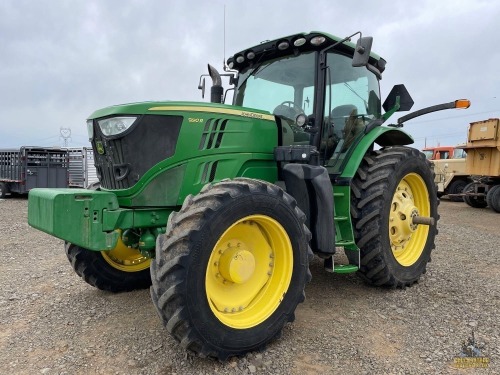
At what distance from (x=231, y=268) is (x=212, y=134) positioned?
1.08 meters

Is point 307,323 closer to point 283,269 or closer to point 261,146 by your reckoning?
point 283,269

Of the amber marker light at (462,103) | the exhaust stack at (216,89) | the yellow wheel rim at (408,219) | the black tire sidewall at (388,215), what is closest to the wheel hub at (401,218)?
the yellow wheel rim at (408,219)

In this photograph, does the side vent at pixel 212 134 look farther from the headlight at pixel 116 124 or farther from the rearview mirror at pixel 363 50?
the rearview mirror at pixel 363 50

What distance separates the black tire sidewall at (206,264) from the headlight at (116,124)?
100 centimetres

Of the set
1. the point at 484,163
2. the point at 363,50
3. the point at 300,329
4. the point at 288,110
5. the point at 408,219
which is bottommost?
the point at 300,329

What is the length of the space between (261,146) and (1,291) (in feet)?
10.2

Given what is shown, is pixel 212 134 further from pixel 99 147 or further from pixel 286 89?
pixel 286 89

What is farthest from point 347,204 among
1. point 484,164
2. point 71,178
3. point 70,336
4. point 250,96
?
point 71,178

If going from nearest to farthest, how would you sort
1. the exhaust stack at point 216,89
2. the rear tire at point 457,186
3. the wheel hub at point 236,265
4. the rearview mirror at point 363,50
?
the wheel hub at point 236,265 → the rearview mirror at point 363,50 → the exhaust stack at point 216,89 → the rear tire at point 457,186

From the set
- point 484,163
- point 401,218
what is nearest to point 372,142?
point 401,218

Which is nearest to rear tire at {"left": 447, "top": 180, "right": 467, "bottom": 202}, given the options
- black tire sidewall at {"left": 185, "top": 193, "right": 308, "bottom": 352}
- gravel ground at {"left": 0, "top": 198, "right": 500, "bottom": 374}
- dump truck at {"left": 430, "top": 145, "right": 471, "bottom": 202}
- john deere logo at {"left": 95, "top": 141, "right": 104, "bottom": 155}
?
dump truck at {"left": 430, "top": 145, "right": 471, "bottom": 202}

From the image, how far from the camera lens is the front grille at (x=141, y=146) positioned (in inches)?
118

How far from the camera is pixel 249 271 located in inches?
113

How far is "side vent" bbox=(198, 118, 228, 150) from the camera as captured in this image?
319 cm
